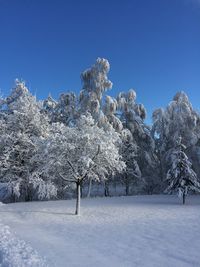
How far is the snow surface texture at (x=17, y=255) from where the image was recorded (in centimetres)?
738

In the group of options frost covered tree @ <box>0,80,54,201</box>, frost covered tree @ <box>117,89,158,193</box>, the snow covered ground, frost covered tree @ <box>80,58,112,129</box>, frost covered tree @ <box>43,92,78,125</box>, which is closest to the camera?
the snow covered ground

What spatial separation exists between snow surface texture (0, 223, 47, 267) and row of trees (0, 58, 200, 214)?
7.86m

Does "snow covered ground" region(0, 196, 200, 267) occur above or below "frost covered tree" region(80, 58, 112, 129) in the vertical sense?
below

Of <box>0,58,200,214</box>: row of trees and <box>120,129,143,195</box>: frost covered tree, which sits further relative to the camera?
<box>120,129,143,195</box>: frost covered tree

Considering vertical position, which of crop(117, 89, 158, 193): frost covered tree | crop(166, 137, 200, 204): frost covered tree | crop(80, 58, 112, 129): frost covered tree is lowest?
crop(166, 137, 200, 204): frost covered tree

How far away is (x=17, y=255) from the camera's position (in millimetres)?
8047

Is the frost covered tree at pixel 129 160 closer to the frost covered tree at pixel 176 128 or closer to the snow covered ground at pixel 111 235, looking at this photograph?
the frost covered tree at pixel 176 128

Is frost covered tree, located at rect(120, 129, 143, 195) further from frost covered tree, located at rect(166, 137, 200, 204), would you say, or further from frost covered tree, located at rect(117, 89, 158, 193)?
frost covered tree, located at rect(166, 137, 200, 204)

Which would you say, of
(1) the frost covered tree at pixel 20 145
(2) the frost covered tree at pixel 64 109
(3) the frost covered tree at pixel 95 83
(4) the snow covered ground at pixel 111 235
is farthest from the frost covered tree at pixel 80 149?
(2) the frost covered tree at pixel 64 109

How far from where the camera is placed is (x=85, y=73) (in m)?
30.0

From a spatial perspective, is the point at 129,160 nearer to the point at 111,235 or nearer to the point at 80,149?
the point at 80,149

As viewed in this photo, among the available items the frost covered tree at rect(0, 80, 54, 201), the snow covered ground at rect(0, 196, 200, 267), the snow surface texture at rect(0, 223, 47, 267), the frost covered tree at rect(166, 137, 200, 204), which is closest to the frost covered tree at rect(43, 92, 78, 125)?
the frost covered tree at rect(0, 80, 54, 201)

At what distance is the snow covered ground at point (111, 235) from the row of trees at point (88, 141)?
8.89 ft

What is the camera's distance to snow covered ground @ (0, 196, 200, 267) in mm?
8922
